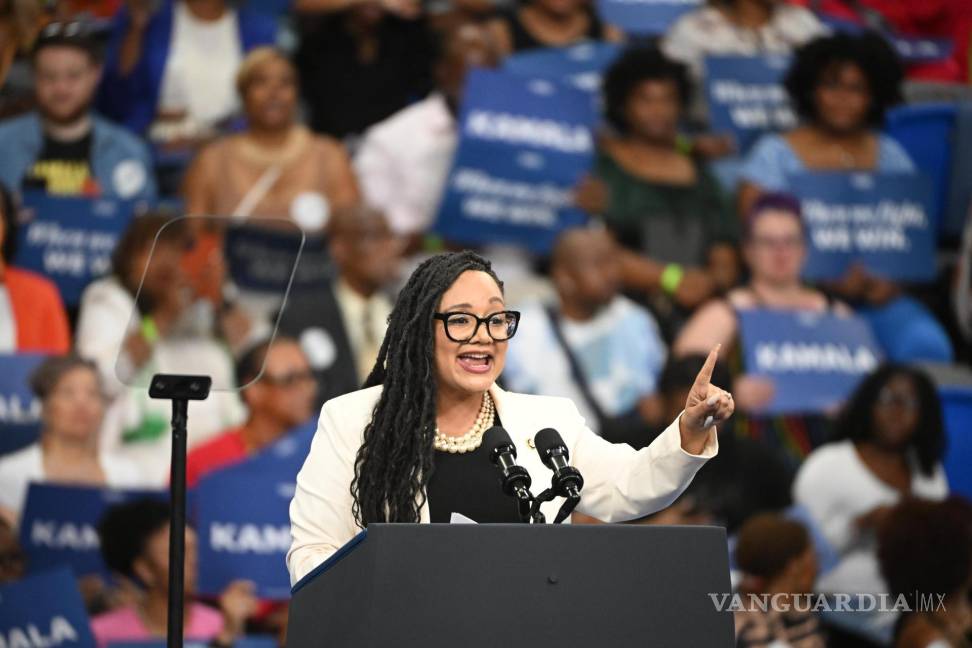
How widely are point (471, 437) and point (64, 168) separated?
155 inches

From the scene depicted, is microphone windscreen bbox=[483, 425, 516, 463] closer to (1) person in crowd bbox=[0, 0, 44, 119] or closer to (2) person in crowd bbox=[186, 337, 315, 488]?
(2) person in crowd bbox=[186, 337, 315, 488]

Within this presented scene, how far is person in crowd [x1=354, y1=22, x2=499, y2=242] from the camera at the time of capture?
6.57 m

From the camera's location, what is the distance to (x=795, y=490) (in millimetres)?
5926

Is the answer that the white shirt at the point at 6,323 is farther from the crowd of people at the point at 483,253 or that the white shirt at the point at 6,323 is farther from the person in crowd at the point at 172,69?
the person in crowd at the point at 172,69

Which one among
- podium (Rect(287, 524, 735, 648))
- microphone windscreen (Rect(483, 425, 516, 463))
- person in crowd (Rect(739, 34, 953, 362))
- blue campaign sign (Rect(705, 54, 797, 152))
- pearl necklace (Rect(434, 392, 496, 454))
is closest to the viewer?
podium (Rect(287, 524, 735, 648))

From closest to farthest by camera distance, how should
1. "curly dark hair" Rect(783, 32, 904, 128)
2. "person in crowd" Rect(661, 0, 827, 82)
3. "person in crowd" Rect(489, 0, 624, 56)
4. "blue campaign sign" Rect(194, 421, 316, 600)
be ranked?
"blue campaign sign" Rect(194, 421, 316, 600)
"person in crowd" Rect(489, 0, 624, 56)
"curly dark hair" Rect(783, 32, 904, 128)
"person in crowd" Rect(661, 0, 827, 82)

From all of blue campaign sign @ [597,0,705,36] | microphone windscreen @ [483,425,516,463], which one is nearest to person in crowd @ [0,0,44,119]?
blue campaign sign @ [597,0,705,36]

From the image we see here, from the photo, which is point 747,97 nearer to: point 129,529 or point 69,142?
point 69,142

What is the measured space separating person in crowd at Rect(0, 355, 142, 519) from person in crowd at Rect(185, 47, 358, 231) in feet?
3.08

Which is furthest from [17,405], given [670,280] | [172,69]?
[670,280]

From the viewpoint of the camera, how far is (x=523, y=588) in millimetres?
2352

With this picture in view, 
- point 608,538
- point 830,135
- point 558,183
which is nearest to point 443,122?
A: point 558,183

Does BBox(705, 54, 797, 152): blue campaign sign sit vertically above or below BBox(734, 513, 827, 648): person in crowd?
above

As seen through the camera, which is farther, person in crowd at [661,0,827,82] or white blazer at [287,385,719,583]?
person in crowd at [661,0,827,82]
